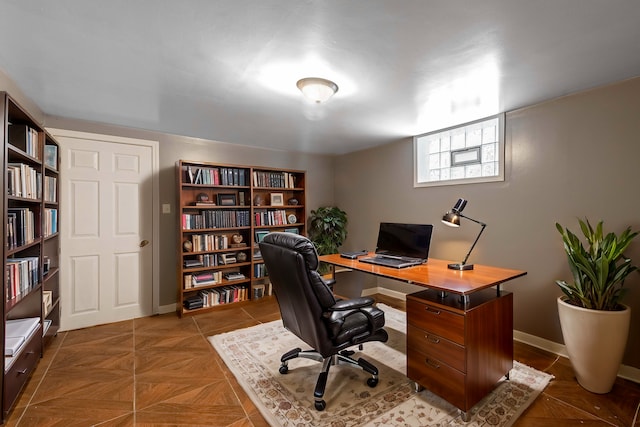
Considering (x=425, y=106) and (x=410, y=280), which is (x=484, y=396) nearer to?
(x=410, y=280)

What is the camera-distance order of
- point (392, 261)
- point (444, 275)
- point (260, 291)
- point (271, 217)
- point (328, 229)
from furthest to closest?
point (328, 229)
point (271, 217)
point (260, 291)
point (392, 261)
point (444, 275)

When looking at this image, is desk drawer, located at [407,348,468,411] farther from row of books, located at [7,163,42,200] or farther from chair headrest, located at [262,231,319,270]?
row of books, located at [7,163,42,200]

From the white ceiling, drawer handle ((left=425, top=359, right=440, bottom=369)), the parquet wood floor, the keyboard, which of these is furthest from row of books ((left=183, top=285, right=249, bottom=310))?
drawer handle ((left=425, top=359, right=440, bottom=369))

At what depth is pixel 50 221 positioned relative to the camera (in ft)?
8.83

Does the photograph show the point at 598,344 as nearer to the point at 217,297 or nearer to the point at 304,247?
the point at 304,247

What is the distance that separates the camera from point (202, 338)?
2.93 meters

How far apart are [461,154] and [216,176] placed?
9.82ft

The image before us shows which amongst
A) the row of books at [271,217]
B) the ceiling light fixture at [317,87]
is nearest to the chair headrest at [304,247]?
the ceiling light fixture at [317,87]

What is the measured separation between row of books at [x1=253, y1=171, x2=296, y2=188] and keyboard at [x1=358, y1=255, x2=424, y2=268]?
6.74 feet

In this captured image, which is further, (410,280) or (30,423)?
(410,280)

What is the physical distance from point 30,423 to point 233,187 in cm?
275

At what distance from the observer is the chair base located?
1879mm

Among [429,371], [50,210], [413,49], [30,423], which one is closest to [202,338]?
[30,423]

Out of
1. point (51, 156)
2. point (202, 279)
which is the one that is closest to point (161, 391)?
point (202, 279)
